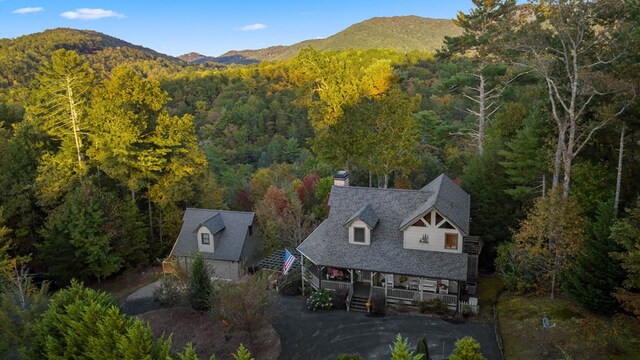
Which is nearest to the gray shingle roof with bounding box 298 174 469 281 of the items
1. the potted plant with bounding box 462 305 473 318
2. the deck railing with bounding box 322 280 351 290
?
the deck railing with bounding box 322 280 351 290

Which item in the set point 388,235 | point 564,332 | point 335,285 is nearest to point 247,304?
point 335,285

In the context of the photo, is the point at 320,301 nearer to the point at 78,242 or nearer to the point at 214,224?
the point at 214,224

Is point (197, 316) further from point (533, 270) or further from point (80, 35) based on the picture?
point (80, 35)

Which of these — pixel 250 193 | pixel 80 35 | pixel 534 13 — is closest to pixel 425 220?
pixel 534 13

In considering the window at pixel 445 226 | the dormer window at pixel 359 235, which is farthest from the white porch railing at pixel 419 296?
the window at pixel 445 226

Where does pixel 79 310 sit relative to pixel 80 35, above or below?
below

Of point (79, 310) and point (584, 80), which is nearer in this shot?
point (79, 310)

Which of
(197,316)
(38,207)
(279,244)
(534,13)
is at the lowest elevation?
(197,316)

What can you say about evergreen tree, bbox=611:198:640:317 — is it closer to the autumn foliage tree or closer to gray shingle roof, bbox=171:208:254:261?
the autumn foliage tree
